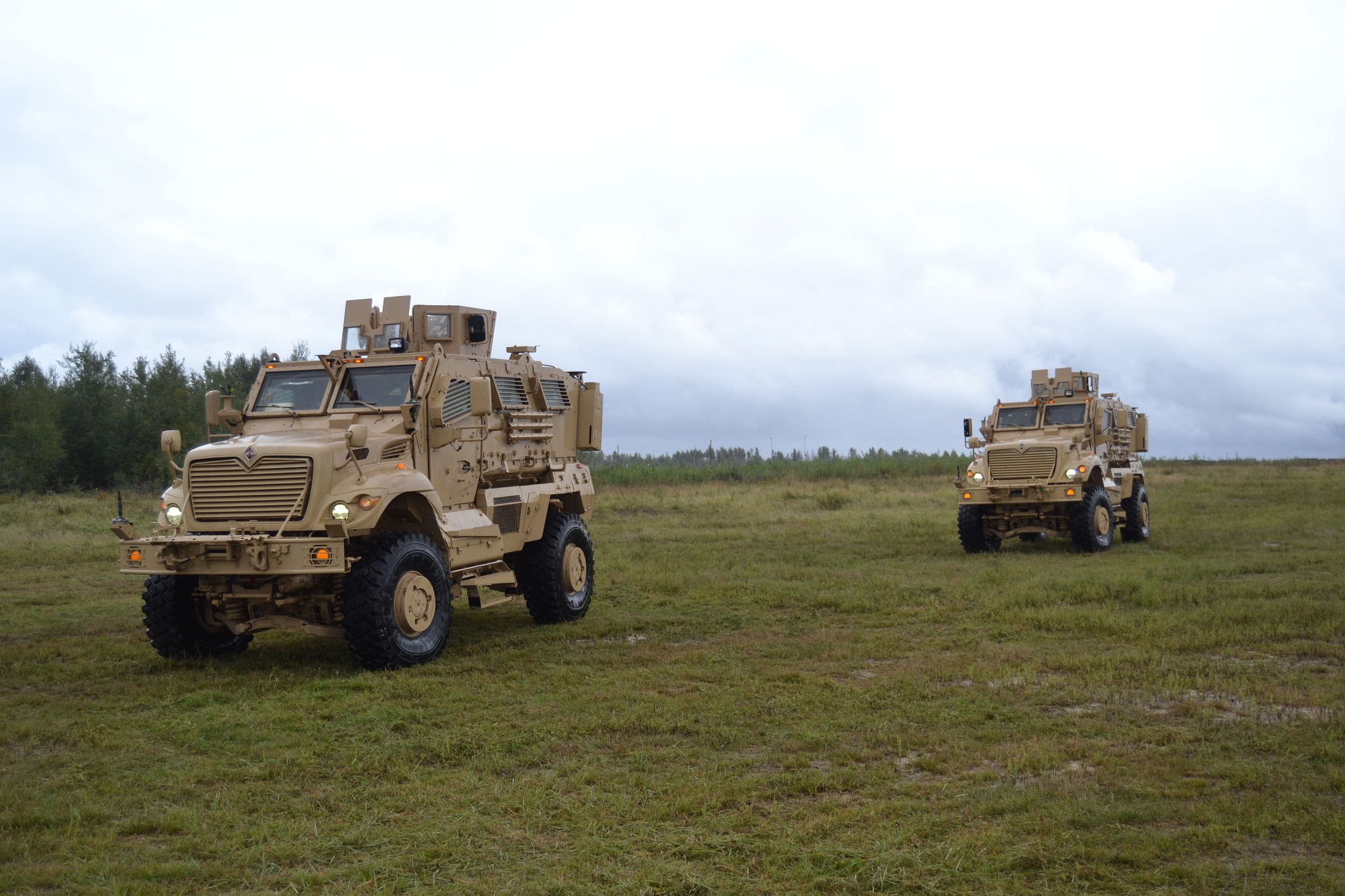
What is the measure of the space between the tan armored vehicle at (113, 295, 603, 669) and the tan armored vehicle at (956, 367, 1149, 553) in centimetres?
774

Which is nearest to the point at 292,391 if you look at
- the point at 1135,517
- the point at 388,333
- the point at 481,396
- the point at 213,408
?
the point at 213,408

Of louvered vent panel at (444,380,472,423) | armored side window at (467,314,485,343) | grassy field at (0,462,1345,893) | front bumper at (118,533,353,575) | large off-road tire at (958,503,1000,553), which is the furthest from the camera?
large off-road tire at (958,503,1000,553)

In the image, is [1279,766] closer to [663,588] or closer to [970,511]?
[663,588]

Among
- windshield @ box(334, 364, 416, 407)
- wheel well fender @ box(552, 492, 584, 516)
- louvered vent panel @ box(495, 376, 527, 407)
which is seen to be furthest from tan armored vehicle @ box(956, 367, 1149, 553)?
windshield @ box(334, 364, 416, 407)

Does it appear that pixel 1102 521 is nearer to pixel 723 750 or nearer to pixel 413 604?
pixel 413 604

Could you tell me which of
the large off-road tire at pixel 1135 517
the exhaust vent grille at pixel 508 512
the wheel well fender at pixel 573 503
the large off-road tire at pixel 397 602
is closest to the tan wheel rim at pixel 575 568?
the wheel well fender at pixel 573 503

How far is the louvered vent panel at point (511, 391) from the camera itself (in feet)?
35.5

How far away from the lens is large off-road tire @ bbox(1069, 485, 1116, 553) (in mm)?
16750

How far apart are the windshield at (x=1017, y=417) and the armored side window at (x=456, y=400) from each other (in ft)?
36.2

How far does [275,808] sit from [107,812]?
0.77 metres

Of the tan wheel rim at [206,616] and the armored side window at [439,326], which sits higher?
the armored side window at [439,326]

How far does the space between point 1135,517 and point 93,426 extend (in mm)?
38774

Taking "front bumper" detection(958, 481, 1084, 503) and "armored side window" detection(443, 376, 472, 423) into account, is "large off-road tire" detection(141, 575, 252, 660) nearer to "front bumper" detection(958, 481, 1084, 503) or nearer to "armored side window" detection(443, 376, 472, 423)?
"armored side window" detection(443, 376, 472, 423)

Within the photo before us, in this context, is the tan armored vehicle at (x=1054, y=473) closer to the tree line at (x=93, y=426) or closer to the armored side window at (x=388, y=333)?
the armored side window at (x=388, y=333)
